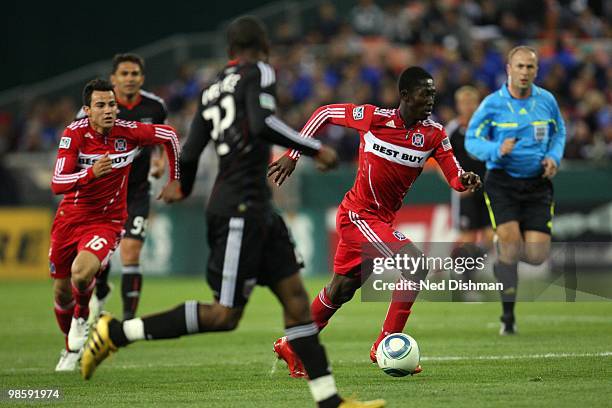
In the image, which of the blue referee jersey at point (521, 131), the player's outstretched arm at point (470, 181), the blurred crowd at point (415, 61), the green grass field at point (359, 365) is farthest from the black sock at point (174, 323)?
the blurred crowd at point (415, 61)

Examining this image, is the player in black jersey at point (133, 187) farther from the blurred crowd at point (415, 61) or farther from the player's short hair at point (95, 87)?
the blurred crowd at point (415, 61)

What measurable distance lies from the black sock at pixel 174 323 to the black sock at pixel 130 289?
4.82 m

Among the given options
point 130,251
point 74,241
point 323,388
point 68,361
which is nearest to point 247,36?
point 323,388

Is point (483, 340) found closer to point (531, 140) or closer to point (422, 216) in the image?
point (531, 140)

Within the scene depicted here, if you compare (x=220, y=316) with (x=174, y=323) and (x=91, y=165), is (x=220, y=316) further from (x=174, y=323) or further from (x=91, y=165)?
(x=91, y=165)

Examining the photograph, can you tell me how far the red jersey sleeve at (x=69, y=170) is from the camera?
31.3 feet

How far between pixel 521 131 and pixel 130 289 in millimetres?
4359

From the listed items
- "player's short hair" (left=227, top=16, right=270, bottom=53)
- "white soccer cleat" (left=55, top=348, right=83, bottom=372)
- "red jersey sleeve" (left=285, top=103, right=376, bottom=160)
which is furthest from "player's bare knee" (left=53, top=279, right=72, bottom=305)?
"player's short hair" (left=227, top=16, right=270, bottom=53)

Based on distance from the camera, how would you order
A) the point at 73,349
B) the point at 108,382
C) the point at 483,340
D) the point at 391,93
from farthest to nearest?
1. the point at 391,93
2. the point at 483,340
3. the point at 73,349
4. the point at 108,382

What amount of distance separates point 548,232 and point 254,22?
5589mm

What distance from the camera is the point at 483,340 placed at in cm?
1160

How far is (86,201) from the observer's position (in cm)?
1002

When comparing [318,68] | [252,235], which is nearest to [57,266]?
[252,235]

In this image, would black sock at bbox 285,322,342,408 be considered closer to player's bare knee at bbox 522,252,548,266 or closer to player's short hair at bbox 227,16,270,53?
player's short hair at bbox 227,16,270,53
